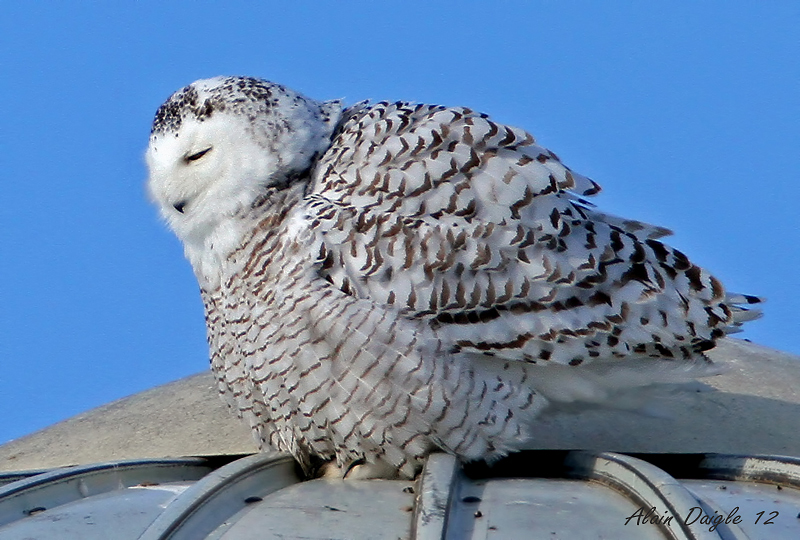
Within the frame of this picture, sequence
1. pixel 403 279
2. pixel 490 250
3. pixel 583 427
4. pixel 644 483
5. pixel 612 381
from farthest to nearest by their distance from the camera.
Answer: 1. pixel 583 427
2. pixel 612 381
3. pixel 490 250
4. pixel 403 279
5. pixel 644 483

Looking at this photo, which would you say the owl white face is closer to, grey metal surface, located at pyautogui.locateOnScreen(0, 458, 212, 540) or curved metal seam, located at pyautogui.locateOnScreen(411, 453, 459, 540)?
grey metal surface, located at pyautogui.locateOnScreen(0, 458, 212, 540)

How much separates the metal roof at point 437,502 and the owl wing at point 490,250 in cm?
65

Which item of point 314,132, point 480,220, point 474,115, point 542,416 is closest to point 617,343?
point 542,416

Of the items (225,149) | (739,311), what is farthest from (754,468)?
(225,149)

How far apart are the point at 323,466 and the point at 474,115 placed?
82.9 inches

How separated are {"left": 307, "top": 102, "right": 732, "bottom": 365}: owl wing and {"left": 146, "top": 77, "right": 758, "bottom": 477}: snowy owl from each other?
1 cm

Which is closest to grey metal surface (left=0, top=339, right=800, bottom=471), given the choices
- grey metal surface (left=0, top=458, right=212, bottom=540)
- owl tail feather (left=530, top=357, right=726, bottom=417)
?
owl tail feather (left=530, top=357, right=726, bottom=417)

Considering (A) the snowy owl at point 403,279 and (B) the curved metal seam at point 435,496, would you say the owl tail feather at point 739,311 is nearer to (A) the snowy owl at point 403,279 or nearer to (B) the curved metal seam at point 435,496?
(A) the snowy owl at point 403,279

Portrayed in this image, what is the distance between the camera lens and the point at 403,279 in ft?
18.5

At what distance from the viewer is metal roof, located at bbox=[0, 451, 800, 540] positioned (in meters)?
4.88

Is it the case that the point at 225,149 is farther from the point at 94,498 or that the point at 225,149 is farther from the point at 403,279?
the point at 94,498

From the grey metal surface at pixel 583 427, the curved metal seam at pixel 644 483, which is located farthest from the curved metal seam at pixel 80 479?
the curved metal seam at pixel 644 483

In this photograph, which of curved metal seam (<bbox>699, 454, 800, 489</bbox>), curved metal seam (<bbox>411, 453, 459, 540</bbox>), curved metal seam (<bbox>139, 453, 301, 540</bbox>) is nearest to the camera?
curved metal seam (<bbox>411, 453, 459, 540</bbox>)

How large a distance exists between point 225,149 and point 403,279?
49.2 inches
